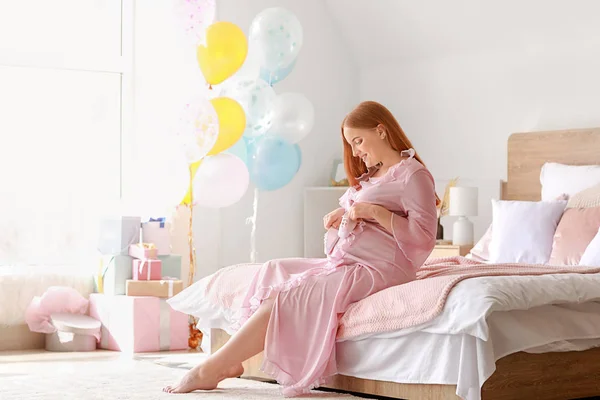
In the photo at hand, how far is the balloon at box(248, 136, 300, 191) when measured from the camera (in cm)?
518

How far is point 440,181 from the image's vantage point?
5.89 m

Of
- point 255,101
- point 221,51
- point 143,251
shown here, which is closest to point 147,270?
point 143,251

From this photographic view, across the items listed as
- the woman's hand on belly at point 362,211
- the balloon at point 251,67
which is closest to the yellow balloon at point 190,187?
the balloon at point 251,67

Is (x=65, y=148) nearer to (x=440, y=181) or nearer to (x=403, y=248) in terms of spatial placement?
(x=440, y=181)

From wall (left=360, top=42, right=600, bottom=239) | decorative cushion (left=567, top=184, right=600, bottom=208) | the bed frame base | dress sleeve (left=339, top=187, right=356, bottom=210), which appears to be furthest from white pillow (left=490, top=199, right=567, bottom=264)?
dress sleeve (left=339, top=187, right=356, bottom=210)

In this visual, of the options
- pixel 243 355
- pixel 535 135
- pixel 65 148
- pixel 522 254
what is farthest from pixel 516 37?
pixel 243 355

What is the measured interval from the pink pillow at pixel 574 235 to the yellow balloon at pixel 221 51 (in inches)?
70.9

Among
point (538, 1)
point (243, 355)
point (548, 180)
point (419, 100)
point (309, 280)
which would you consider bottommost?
point (243, 355)

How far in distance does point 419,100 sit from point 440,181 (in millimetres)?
557

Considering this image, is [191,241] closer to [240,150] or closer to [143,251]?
[143,251]

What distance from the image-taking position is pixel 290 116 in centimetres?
512

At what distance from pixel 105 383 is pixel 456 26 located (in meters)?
3.23

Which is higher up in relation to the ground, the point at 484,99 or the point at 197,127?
the point at 484,99

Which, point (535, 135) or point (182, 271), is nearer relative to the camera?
point (535, 135)
